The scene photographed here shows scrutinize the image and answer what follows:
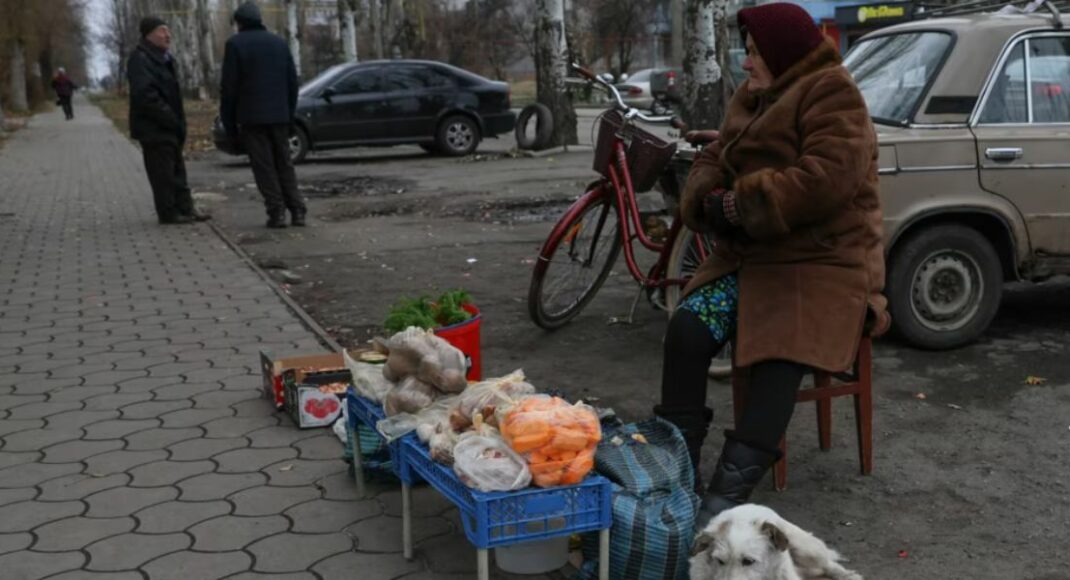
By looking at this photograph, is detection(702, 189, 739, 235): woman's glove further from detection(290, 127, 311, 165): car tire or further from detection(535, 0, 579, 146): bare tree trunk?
detection(290, 127, 311, 165): car tire

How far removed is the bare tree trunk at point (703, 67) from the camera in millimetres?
14414

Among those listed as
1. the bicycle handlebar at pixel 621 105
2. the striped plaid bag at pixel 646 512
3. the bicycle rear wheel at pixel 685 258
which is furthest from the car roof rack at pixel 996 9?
the striped plaid bag at pixel 646 512

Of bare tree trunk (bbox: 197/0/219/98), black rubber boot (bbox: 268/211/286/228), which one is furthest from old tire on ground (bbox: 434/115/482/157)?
bare tree trunk (bbox: 197/0/219/98)

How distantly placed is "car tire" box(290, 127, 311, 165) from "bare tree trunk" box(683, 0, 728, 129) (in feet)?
21.7

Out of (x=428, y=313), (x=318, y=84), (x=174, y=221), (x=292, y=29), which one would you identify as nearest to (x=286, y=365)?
(x=428, y=313)

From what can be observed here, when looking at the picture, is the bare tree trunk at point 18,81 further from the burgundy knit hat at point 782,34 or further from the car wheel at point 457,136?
the burgundy knit hat at point 782,34

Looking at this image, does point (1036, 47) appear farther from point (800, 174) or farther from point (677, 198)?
point (800, 174)

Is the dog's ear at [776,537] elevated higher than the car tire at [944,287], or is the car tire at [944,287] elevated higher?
the car tire at [944,287]

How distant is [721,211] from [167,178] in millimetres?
9040

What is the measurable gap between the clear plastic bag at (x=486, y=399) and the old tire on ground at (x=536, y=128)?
1421 centimetres

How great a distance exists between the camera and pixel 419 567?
11.7ft

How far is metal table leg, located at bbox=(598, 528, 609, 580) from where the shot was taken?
3156 millimetres

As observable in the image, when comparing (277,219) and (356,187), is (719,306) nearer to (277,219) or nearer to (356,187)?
(277,219)

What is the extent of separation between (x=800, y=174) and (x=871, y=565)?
4.12 feet
